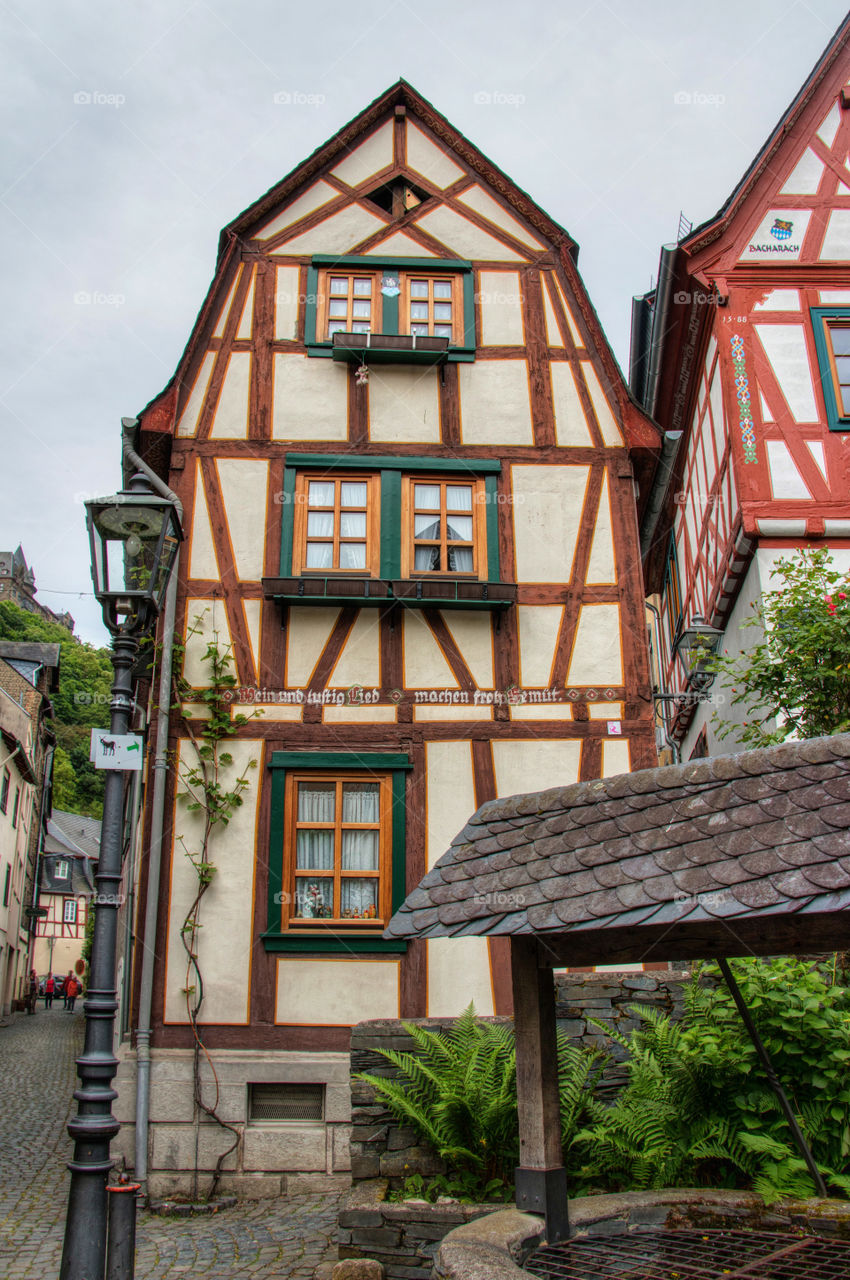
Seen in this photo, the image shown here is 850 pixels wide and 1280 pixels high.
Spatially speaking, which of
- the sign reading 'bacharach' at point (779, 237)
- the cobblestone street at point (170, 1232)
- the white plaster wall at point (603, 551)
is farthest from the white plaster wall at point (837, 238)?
the cobblestone street at point (170, 1232)

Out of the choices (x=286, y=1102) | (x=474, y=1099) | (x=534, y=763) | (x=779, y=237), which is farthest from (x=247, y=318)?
(x=474, y=1099)

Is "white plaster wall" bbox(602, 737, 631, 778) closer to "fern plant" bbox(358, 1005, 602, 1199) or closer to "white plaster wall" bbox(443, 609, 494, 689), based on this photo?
"white plaster wall" bbox(443, 609, 494, 689)

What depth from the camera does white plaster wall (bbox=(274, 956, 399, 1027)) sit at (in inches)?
→ 350

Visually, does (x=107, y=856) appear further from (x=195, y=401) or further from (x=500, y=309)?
(x=500, y=309)

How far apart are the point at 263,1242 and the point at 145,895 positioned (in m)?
3.17

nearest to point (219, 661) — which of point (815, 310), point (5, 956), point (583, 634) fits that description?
point (583, 634)

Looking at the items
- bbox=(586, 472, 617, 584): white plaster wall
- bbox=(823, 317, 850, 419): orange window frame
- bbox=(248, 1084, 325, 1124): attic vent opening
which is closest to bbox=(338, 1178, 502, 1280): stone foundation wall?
bbox=(248, 1084, 325, 1124): attic vent opening

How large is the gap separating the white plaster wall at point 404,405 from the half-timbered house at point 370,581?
0.03 metres

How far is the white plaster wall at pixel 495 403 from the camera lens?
10719 millimetres

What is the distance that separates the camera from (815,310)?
11.9 m

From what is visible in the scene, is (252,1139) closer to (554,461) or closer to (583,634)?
(583,634)

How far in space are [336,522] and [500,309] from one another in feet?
9.95

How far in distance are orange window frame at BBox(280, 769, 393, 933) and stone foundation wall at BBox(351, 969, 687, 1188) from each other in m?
1.95

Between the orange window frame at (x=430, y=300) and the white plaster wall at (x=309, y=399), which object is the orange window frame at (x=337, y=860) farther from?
the orange window frame at (x=430, y=300)
